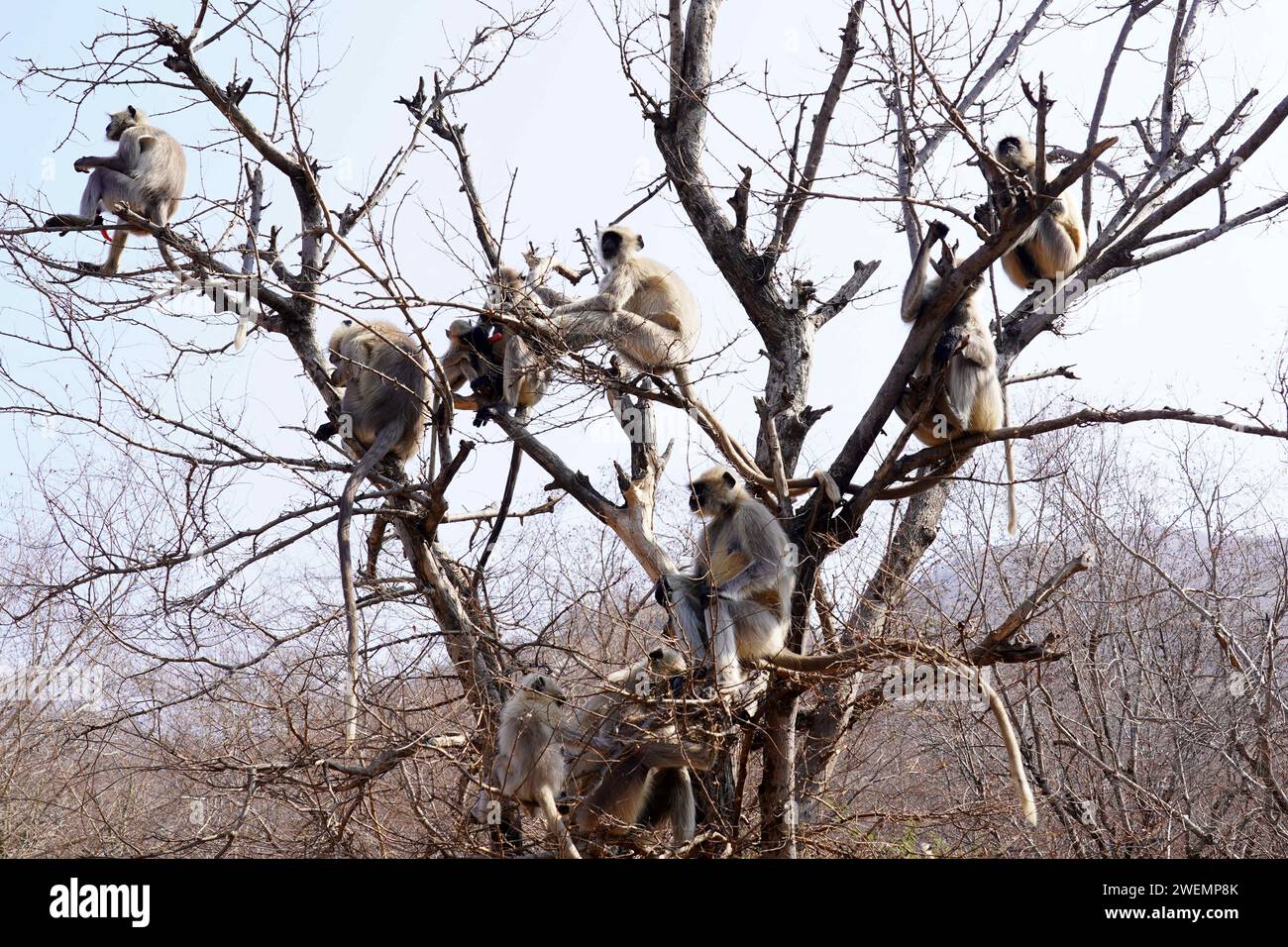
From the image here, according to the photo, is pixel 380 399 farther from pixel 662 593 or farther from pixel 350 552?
pixel 662 593

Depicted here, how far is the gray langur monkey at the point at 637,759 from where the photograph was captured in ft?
19.4

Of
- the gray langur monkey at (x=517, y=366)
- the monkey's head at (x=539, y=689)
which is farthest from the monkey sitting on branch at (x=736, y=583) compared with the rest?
the gray langur monkey at (x=517, y=366)

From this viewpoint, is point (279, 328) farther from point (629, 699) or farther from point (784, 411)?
point (629, 699)

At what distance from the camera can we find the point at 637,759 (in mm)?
6551

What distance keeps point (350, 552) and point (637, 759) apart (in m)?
2.29

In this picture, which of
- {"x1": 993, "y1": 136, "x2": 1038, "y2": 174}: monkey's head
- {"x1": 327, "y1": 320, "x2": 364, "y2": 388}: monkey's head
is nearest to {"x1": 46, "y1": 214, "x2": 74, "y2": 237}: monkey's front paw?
{"x1": 327, "y1": 320, "x2": 364, "y2": 388}: monkey's head

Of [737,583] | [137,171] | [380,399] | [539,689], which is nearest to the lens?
[539,689]

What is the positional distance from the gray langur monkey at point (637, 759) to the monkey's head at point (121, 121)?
840 centimetres

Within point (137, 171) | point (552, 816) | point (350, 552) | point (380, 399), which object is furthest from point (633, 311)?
point (137, 171)

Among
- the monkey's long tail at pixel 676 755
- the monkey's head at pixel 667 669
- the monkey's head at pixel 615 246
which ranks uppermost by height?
the monkey's head at pixel 615 246

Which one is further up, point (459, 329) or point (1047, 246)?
point (1047, 246)

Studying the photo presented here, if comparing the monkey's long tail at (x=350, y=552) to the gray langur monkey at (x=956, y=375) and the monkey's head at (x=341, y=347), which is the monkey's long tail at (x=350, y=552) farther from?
the gray langur monkey at (x=956, y=375)
